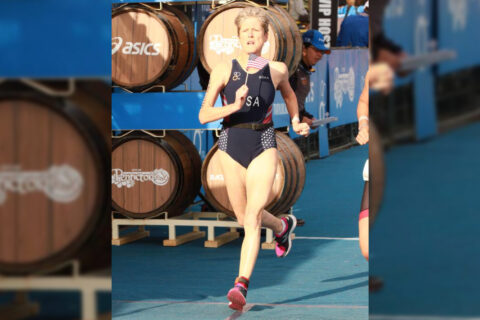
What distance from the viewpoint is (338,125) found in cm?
1809

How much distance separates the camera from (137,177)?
8.16m

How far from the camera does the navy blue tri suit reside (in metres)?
5.66

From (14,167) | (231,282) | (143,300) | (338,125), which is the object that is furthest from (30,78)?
(338,125)

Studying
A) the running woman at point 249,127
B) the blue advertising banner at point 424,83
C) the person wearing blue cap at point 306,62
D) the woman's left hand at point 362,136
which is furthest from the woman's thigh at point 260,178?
the blue advertising banner at point 424,83

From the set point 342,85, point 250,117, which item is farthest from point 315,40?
point 342,85

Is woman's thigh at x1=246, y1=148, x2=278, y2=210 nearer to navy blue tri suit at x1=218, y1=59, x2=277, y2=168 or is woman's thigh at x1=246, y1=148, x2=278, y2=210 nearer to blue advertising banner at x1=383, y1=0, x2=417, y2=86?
navy blue tri suit at x1=218, y1=59, x2=277, y2=168

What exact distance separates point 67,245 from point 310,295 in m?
4.49

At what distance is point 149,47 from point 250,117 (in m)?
2.45

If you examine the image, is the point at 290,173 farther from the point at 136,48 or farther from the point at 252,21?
the point at 252,21

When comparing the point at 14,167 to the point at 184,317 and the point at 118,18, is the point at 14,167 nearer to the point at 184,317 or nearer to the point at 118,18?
the point at 184,317

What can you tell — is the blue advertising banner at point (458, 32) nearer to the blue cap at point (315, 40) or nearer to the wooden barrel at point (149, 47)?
the wooden barrel at point (149, 47)

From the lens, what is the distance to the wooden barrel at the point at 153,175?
8.01 meters

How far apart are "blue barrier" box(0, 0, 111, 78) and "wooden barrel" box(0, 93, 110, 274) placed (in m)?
0.07

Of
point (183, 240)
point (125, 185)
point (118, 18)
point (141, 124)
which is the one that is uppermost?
point (118, 18)
